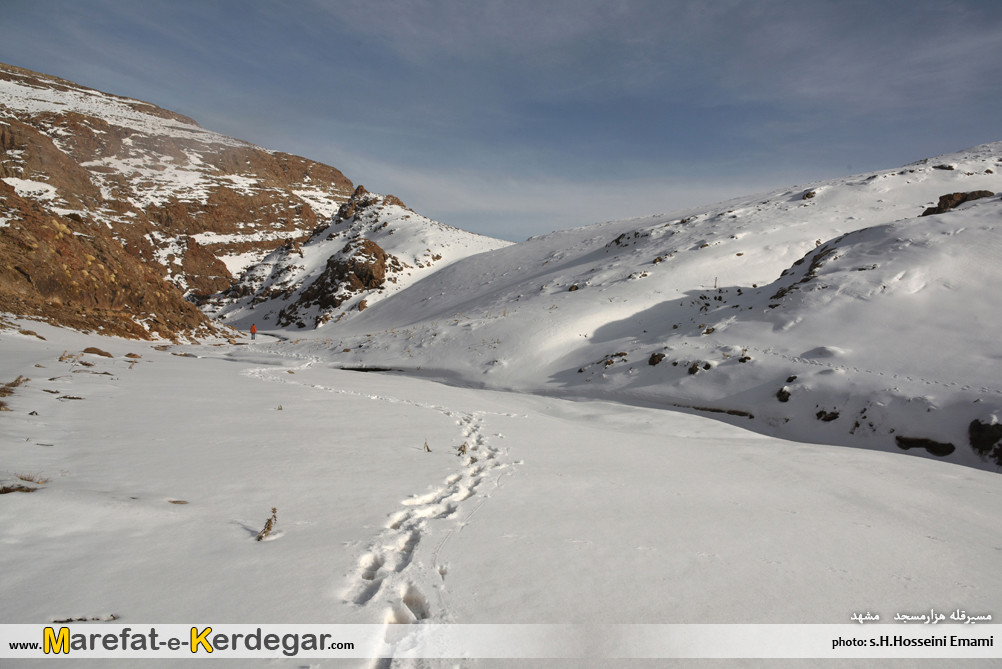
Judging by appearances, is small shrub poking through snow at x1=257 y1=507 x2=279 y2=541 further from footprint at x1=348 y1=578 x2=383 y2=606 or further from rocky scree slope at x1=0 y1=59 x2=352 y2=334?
rocky scree slope at x1=0 y1=59 x2=352 y2=334

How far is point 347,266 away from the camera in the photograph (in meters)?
33.3

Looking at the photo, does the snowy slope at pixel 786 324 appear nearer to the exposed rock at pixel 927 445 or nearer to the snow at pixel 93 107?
the exposed rock at pixel 927 445

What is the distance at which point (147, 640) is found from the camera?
5.42 feet

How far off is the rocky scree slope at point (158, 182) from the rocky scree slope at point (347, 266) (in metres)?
7.26

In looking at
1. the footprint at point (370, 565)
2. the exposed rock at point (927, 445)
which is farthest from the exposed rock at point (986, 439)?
the footprint at point (370, 565)

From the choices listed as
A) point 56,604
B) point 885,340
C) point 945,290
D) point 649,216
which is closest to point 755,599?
point 56,604

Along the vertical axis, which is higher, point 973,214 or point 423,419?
point 973,214

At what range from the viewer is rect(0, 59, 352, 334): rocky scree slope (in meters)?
52.6

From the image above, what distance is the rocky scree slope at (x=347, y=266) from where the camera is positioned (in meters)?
32.3

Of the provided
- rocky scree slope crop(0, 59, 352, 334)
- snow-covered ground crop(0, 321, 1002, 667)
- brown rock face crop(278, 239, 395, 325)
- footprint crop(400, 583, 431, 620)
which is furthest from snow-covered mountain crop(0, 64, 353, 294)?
footprint crop(400, 583, 431, 620)

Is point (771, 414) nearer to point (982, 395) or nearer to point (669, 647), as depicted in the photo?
point (982, 395)

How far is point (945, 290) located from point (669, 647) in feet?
33.5

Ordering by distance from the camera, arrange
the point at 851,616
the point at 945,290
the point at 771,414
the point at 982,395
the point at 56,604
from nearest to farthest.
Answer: the point at 56,604 < the point at 851,616 < the point at 982,395 < the point at 771,414 < the point at 945,290

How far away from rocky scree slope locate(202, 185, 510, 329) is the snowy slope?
1378 centimetres
